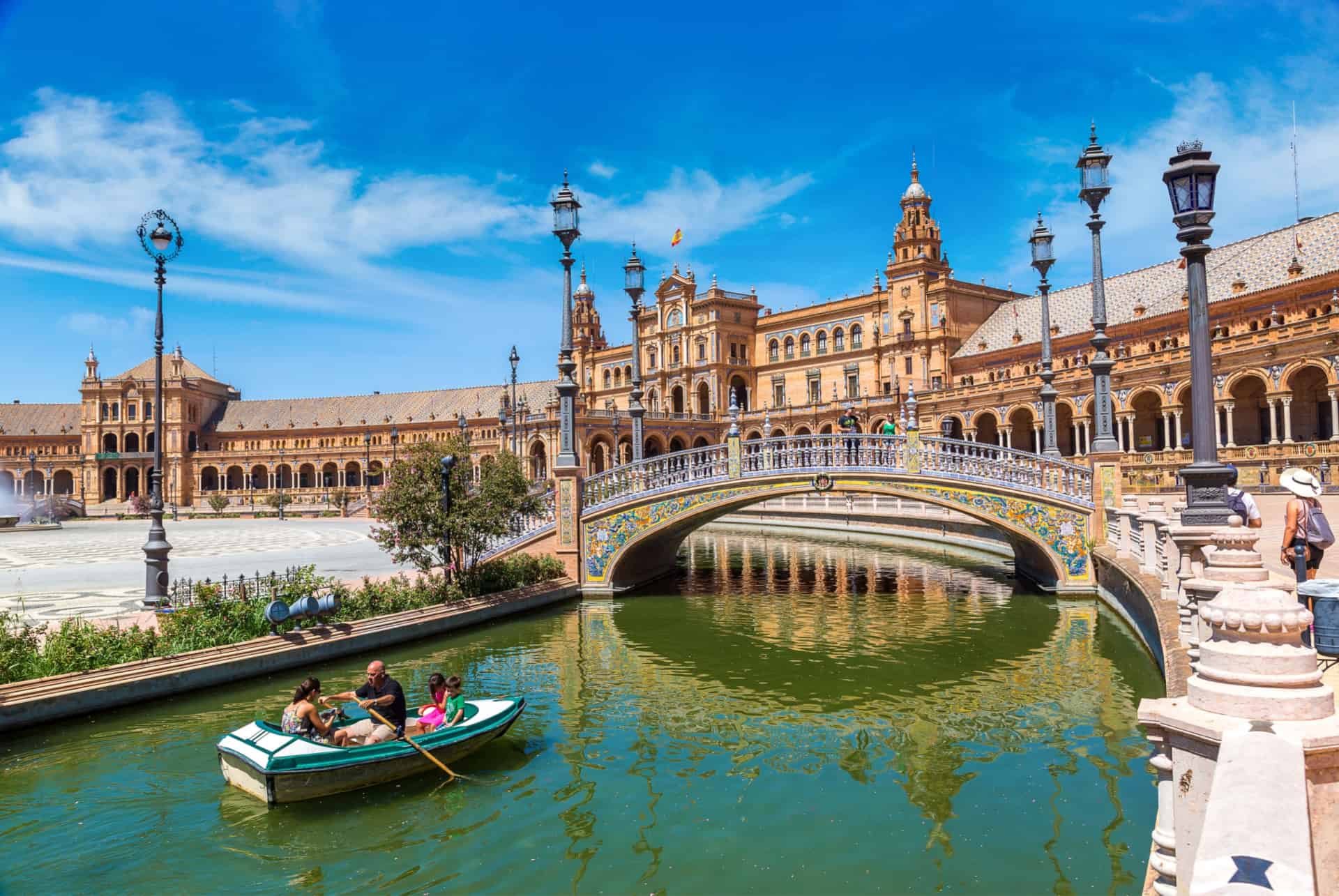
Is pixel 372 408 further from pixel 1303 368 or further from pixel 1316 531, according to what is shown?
pixel 1316 531

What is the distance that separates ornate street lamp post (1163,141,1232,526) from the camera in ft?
32.8

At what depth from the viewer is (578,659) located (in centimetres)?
1642

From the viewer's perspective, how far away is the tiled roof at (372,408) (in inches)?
4240

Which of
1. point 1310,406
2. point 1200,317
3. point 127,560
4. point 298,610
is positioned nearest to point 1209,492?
point 1200,317

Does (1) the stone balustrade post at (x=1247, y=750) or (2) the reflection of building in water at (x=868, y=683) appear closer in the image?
(1) the stone balustrade post at (x=1247, y=750)

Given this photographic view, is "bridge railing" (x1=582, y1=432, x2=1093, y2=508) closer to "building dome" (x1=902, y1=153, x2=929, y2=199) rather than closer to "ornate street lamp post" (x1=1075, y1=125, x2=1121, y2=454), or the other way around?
"ornate street lamp post" (x1=1075, y1=125, x2=1121, y2=454)

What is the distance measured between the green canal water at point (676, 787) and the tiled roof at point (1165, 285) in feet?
125

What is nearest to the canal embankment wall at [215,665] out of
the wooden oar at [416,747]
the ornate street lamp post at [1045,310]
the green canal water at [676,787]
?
the green canal water at [676,787]

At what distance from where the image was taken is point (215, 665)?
546 inches

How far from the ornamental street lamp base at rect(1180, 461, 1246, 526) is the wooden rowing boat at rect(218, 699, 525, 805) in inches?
350

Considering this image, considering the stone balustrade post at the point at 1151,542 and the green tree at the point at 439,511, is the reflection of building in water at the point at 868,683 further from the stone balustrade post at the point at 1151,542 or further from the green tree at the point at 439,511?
the green tree at the point at 439,511

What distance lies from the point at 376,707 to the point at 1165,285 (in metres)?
58.0

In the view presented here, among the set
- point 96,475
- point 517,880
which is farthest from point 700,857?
point 96,475

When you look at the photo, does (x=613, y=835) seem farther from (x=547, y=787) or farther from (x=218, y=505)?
(x=218, y=505)
